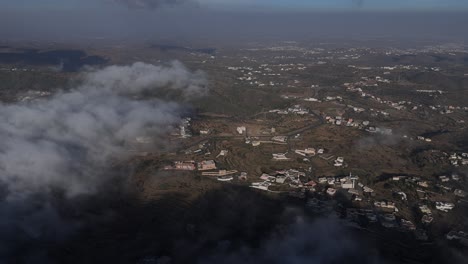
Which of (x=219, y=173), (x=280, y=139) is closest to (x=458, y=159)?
(x=280, y=139)

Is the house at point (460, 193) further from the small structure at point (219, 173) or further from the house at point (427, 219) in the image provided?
the small structure at point (219, 173)

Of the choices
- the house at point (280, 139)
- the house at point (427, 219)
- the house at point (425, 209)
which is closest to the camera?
the house at point (427, 219)

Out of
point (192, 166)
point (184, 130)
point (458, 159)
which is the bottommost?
point (192, 166)

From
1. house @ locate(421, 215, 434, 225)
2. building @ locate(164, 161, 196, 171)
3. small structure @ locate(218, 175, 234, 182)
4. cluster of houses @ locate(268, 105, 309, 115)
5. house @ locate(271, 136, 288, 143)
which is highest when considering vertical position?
cluster of houses @ locate(268, 105, 309, 115)

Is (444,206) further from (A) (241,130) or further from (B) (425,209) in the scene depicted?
(A) (241,130)

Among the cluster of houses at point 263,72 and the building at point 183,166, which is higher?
the cluster of houses at point 263,72

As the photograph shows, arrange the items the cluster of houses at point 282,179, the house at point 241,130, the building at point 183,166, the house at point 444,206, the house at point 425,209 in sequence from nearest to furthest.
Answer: the house at point 425,209
the house at point 444,206
the cluster of houses at point 282,179
the building at point 183,166
the house at point 241,130

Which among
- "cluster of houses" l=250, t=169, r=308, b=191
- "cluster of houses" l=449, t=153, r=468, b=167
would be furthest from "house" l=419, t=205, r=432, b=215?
"cluster of houses" l=449, t=153, r=468, b=167

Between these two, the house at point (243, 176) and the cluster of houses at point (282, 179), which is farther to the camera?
the house at point (243, 176)

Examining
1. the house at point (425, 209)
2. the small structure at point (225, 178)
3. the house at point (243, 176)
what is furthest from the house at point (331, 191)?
the small structure at point (225, 178)

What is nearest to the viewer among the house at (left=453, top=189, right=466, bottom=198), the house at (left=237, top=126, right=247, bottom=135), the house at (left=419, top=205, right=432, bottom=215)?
the house at (left=419, top=205, right=432, bottom=215)

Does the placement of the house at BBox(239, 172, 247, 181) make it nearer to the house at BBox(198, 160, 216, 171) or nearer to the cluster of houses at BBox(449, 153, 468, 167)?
the house at BBox(198, 160, 216, 171)

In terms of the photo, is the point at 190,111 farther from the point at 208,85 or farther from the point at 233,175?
the point at 233,175
